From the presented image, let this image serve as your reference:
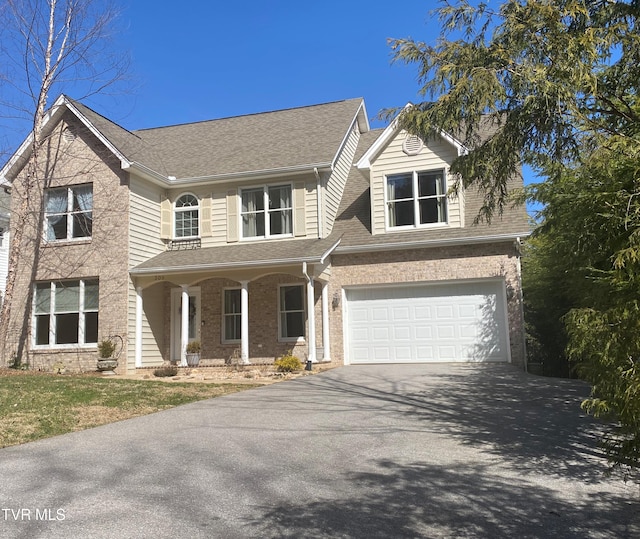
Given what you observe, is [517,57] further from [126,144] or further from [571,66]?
[126,144]

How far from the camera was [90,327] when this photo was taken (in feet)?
54.2

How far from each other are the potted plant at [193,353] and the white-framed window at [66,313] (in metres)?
2.66

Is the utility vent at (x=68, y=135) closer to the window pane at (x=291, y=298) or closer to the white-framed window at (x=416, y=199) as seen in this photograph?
the window pane at (x=291, y=298)

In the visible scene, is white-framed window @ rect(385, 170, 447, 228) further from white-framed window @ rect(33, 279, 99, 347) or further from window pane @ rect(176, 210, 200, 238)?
white-framed window @ rect(33, 279, 99, 347)

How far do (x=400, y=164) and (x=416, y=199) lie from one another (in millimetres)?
1153

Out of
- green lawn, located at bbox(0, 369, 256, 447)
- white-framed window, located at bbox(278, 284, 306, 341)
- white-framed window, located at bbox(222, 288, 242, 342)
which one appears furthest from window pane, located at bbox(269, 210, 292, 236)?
green lawn, located at bbox(0, 369, 256, 447)

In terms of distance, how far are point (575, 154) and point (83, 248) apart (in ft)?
47.0

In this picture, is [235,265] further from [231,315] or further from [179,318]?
[179,318]

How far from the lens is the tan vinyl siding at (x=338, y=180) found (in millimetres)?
17422

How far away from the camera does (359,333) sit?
16656 mm

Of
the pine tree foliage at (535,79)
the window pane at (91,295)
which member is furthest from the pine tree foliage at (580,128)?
the window pane at (91,295)

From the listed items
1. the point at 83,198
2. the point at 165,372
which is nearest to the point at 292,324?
the point at 165,372

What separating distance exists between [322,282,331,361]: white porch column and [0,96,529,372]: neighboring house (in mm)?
42

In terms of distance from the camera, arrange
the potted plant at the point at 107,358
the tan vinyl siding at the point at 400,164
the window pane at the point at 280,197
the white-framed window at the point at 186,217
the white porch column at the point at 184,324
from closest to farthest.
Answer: the potted plant at the point at 107,358
the white porch column at the point at 184,324
the tan vinyl siding at the point at 400,164
the window pane at the point at 280,197
the white-framed window at the point at 186,217
